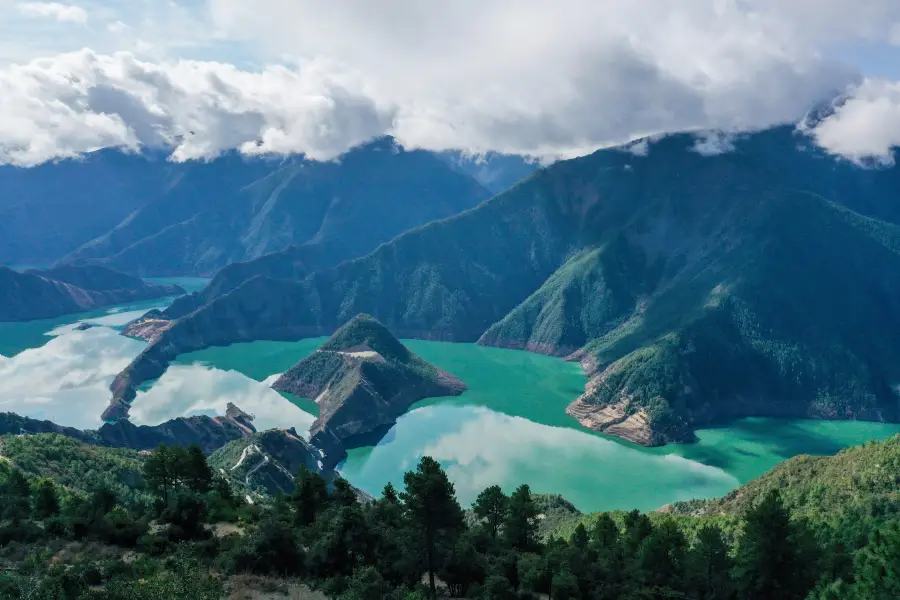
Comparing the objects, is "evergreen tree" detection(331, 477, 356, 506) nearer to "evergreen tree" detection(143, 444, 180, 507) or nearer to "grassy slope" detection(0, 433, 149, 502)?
"evergreen tree" detection(143, 444, 180, 507)

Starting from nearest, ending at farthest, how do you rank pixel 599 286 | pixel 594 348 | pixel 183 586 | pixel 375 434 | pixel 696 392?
pixel 183 586 → pixel 375 434 → pixel 696 392 → pixel 594 348 → pixel 599 286

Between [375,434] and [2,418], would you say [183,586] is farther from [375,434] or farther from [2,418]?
[375,434]

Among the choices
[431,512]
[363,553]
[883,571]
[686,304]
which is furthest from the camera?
[686,304]

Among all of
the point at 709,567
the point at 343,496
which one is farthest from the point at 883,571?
the point at 343,496

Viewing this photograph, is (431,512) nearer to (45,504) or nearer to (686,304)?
(45,504)

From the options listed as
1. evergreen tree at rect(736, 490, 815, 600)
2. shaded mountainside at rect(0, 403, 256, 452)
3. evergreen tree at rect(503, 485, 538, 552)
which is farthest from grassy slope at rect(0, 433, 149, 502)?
evergreen tree at rect(736, 490, 815, 600)

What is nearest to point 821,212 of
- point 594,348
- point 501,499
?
point 594,348
